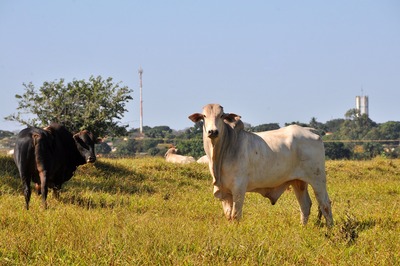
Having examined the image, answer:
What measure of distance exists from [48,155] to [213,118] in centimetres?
315

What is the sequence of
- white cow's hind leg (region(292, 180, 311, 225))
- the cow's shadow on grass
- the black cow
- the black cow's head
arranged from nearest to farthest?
white cow's hind leg (region(292, 180, 311, 225)) → the black cow → the cow's shadow on grass → the black cow's head

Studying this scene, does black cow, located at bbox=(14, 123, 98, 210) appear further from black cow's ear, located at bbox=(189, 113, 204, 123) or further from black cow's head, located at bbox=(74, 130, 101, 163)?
black cow's ear, located at bbox=(189, 113, 204, 123)

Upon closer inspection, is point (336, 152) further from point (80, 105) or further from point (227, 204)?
point (227, 204)

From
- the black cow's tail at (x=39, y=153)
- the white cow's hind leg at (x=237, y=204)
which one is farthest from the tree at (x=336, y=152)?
the white cow's hind leg at (x=237, y=204)

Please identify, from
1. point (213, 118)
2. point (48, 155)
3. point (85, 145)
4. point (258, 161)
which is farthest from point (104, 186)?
point (213, 118)

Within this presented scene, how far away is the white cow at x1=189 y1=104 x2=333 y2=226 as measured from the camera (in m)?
8.41

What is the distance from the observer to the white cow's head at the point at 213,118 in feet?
26.6

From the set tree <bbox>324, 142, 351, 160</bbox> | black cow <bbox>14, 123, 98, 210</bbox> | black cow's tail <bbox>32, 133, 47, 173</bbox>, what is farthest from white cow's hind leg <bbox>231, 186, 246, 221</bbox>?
tree <bbox>324, 142, 351, 160</bbox>

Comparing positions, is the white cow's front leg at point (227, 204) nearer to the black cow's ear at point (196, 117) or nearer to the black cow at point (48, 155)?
the black cow's ear at point (196, 117)

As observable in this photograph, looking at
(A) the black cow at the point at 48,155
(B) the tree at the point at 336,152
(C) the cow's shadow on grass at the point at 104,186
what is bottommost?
(B) the tree at the point at 336,152

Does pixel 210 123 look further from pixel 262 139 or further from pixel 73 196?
pixel 73 196

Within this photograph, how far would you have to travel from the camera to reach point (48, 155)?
10.1 metres

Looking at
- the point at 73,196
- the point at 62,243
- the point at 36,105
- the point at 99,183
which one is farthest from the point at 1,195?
the point at 36,105

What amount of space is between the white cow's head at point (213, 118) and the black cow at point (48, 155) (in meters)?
2.63
